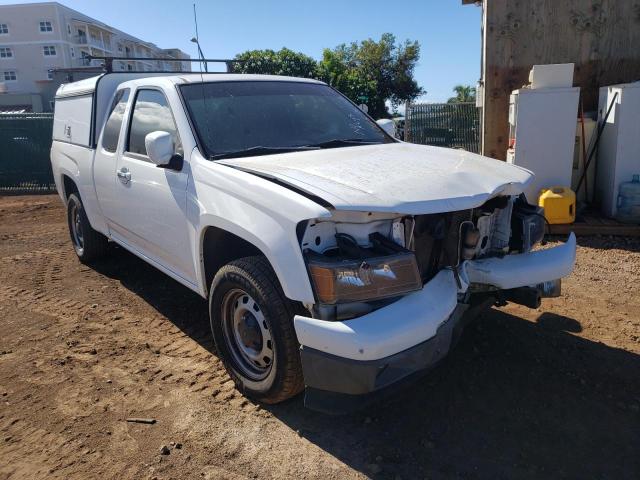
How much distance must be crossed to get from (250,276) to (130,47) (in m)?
91.7

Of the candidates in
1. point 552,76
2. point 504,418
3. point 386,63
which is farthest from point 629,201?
point 386,63

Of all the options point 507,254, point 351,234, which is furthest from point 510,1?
point 351,234

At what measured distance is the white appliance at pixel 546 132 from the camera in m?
6.77

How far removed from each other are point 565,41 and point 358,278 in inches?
268

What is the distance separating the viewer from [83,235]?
596 centimetres

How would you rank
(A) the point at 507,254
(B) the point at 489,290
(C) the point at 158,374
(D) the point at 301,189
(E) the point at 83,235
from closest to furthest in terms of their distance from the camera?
1. (D) the point at 301,189
2. (B) the point at 489,290
3. (A) the point at 507,254
4. (C) the point at 158,374
5. (E) the point at 83,235

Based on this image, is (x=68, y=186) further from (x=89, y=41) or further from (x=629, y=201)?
(x=89, y=41)

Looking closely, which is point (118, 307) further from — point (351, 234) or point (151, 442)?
point (351, 234)

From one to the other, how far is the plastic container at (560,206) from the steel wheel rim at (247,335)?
4.72 meters

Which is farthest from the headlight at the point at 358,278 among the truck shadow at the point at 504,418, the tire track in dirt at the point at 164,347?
the tire track in dirt at the point at 164,347

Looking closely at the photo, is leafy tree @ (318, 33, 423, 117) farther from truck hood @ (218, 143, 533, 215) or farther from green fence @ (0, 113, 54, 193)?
truck hood @ (218, 143, 533, 215)

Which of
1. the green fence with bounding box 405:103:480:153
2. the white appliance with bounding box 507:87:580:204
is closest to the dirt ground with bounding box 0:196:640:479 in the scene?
the white appliance with bounding box 507:87:580:204

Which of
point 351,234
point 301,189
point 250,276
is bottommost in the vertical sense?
point 250,276

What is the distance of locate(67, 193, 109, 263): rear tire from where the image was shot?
586 cm
